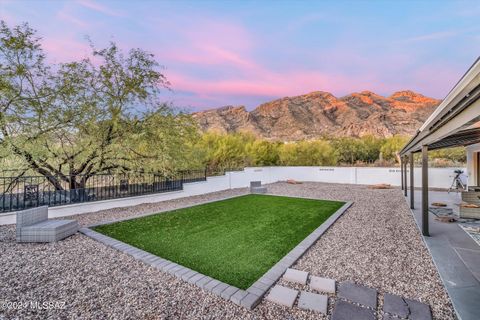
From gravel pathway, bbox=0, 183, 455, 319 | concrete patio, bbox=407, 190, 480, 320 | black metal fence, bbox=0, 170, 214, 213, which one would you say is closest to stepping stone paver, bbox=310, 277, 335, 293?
gravel pathway, bbox=0, 183, 455, 319

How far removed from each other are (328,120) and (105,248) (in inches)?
2119

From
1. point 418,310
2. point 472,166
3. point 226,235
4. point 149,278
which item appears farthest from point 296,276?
point 472,166

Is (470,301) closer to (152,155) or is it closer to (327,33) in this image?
(152,155)

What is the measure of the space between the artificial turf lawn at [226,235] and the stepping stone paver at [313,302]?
71cm

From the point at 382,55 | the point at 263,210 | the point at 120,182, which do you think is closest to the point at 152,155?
the point at 120,182

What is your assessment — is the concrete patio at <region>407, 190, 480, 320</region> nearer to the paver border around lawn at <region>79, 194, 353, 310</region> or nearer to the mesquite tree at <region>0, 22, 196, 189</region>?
the paver border around lawn at <region>79, 194, 353, 310</region>

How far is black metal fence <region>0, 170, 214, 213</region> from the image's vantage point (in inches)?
261

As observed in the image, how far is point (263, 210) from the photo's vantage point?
7.92 metres

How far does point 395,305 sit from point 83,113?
9521 millimetres

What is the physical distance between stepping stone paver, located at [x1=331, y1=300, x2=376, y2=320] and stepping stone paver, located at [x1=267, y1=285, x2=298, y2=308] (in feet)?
1.52

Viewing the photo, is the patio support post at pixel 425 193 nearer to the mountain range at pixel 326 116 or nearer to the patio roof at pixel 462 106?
the patio roof at pixel 462 106

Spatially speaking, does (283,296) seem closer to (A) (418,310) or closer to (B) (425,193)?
(A) (418,310)

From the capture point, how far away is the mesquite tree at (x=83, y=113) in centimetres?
696

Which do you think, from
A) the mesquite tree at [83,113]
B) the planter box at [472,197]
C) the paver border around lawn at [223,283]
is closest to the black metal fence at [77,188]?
the mesquite tree at [83,113]
